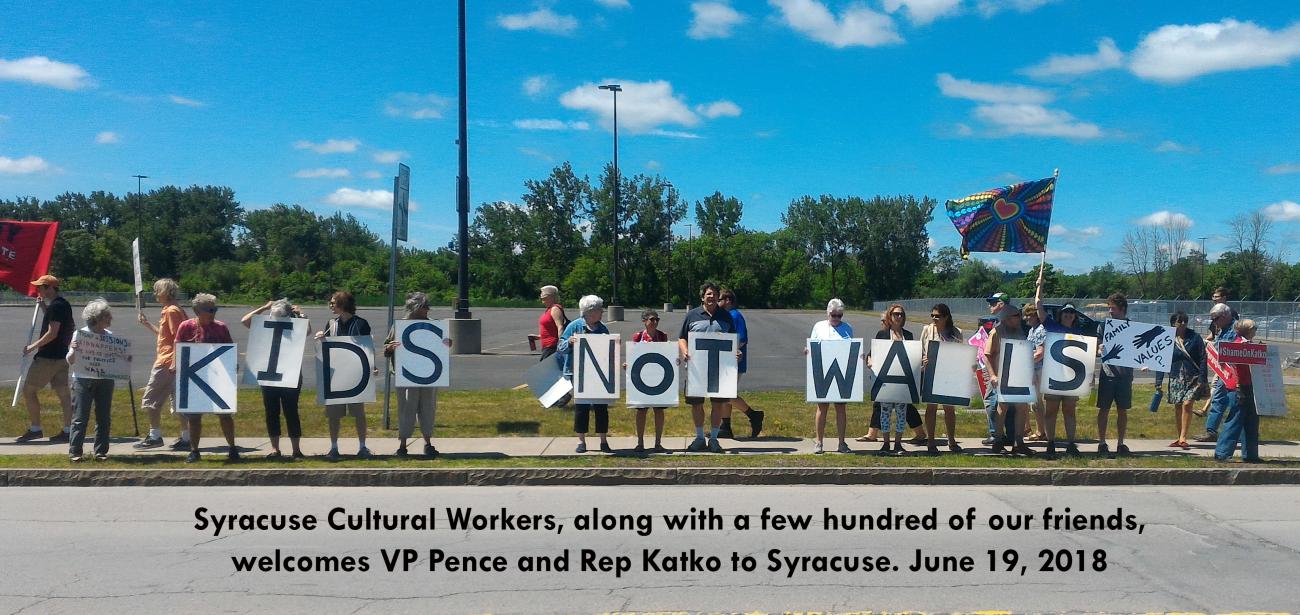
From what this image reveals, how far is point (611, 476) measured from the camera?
364 inches

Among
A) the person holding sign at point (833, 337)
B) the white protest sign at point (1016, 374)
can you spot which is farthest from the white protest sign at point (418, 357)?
the white protest sign at point (1016, 374)

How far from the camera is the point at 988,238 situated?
1180cm

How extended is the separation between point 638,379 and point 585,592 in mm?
4643

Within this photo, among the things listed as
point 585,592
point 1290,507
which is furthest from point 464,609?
point 1290,507

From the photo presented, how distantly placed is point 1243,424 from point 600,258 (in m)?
98.1

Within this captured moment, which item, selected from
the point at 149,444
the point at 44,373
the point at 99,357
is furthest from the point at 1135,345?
the point at 44,373

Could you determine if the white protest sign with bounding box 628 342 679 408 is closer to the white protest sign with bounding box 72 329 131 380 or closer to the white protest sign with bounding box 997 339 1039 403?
the white protest sign with bounding box 997 339 1039 403

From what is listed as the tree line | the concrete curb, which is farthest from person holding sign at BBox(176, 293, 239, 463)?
the tree line

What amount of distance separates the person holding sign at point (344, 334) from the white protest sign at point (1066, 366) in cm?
671

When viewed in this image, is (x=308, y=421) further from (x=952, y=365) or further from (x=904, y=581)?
(x=904, y=581)

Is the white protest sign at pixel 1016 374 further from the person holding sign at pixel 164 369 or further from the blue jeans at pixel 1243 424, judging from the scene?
the person holding sign at pixel 164 369

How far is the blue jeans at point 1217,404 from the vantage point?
32.8 ft

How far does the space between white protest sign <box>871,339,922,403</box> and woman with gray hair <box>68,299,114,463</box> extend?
7590 mm

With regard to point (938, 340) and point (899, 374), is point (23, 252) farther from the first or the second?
point (938, 340)
